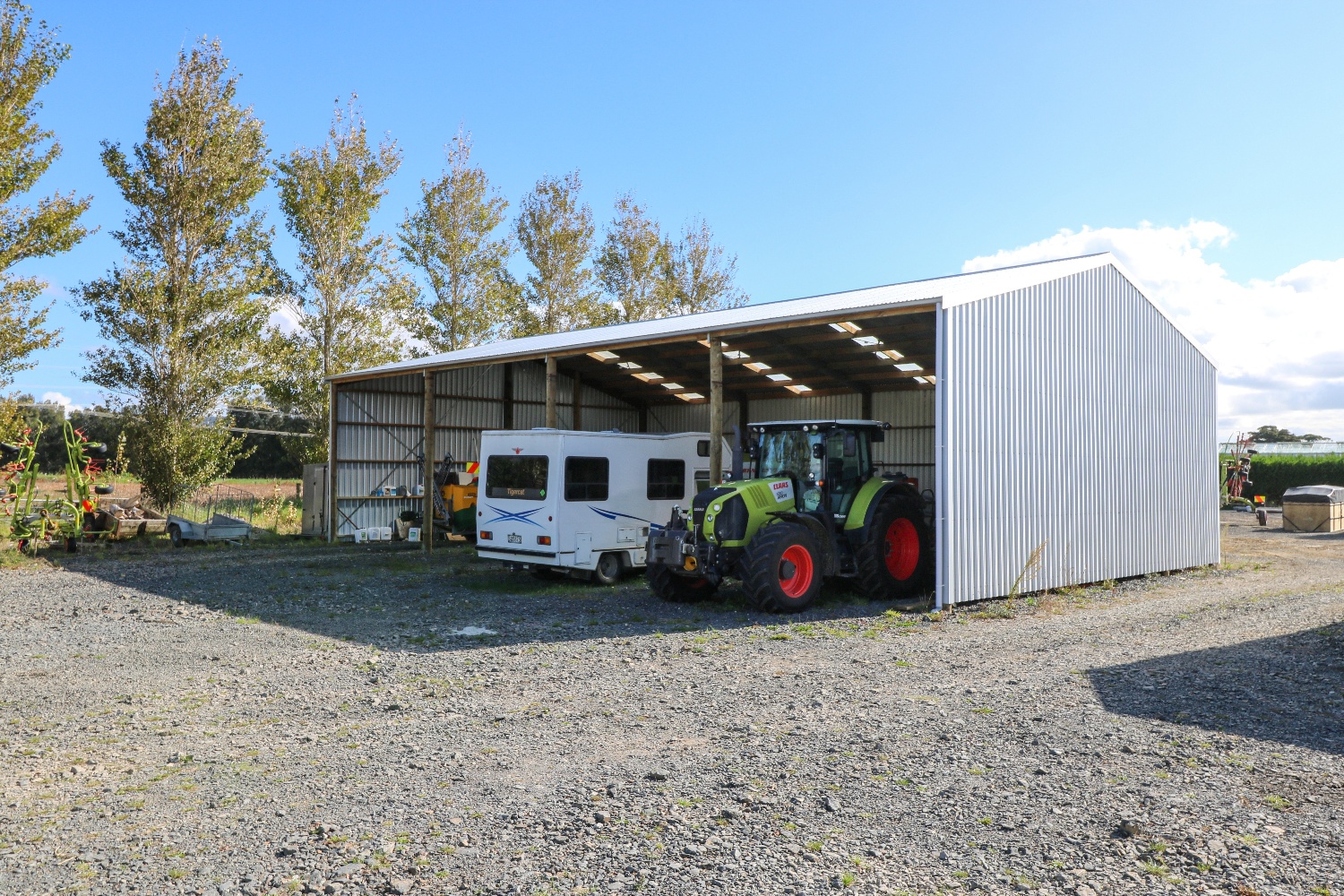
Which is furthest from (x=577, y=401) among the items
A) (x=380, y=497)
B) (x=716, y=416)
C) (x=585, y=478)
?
(x=716, y=416)

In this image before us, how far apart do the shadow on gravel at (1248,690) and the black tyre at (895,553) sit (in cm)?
377

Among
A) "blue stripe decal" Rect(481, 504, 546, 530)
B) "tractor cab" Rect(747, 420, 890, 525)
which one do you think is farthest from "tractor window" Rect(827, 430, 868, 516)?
"blue stripe decal" Rect(481, 504, 546, 530)

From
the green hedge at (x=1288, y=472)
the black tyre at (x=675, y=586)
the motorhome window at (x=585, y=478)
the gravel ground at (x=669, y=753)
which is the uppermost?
the green hedge at (x=1288, y=472)

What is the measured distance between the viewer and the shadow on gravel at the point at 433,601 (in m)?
9.78

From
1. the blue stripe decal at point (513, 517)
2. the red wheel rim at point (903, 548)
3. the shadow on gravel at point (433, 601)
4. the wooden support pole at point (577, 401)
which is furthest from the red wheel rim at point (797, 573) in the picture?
the wooden support pole at point (577, 401)

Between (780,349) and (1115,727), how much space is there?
1239cm

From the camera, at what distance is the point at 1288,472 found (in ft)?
122

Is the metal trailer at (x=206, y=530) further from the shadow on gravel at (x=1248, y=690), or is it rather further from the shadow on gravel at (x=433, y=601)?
the shadow on gravel at (x=1248, y=690)

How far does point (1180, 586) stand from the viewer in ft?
45.4

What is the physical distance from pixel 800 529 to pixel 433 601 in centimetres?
464

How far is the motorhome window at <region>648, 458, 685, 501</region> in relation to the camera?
47.1 feet

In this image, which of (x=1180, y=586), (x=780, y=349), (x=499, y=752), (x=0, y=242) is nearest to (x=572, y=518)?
(x=780, y=349)

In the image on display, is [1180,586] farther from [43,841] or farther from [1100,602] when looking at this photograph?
[43,841]

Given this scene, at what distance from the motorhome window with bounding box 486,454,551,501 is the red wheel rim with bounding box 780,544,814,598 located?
384 cm
